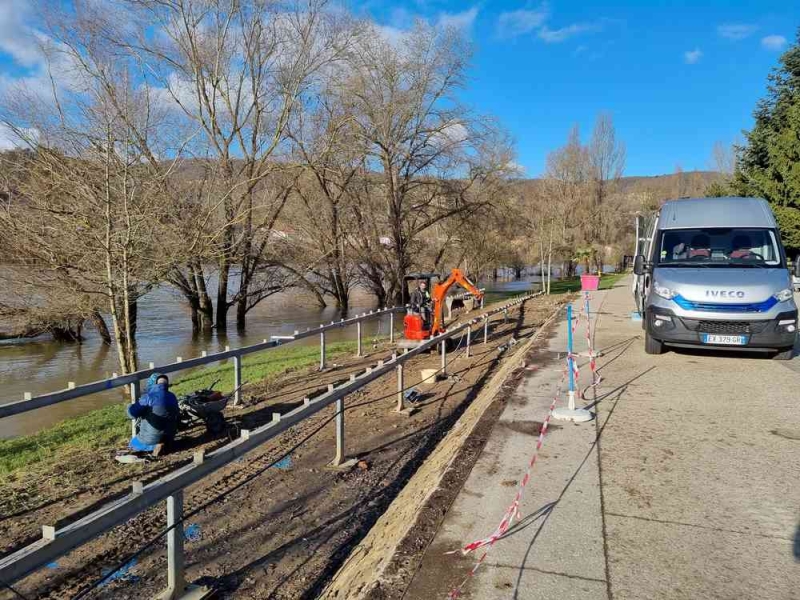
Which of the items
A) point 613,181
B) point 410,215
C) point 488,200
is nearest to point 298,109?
point 410,215

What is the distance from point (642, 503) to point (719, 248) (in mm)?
7041

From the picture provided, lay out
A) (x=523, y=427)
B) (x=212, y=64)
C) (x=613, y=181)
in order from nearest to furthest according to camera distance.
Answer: (x=523, y=427)
(x=212, y=64)
(x=613, y=181)

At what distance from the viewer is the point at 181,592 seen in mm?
3434

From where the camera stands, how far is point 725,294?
27.2 ft

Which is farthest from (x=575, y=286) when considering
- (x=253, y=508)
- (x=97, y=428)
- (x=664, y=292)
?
(x=253, y=508)

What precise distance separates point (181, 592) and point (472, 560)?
179 cm

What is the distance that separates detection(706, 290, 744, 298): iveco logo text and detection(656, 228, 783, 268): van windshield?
1037 millimetres

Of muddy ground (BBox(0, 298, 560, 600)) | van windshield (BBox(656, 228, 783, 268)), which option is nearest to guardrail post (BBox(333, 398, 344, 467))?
muddy ground (BBox(0, 298, 560, 600))

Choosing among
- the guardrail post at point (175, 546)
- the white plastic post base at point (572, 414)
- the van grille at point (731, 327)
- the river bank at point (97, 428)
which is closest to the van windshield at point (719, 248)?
the van grille at point (731, 327)

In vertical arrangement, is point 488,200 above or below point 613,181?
below

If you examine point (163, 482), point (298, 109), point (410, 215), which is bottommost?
point (163, 482)

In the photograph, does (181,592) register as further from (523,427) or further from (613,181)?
(613,181)

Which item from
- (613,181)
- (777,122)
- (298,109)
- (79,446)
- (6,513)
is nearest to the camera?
(6,513)

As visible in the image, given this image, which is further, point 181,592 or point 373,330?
point 373,330
